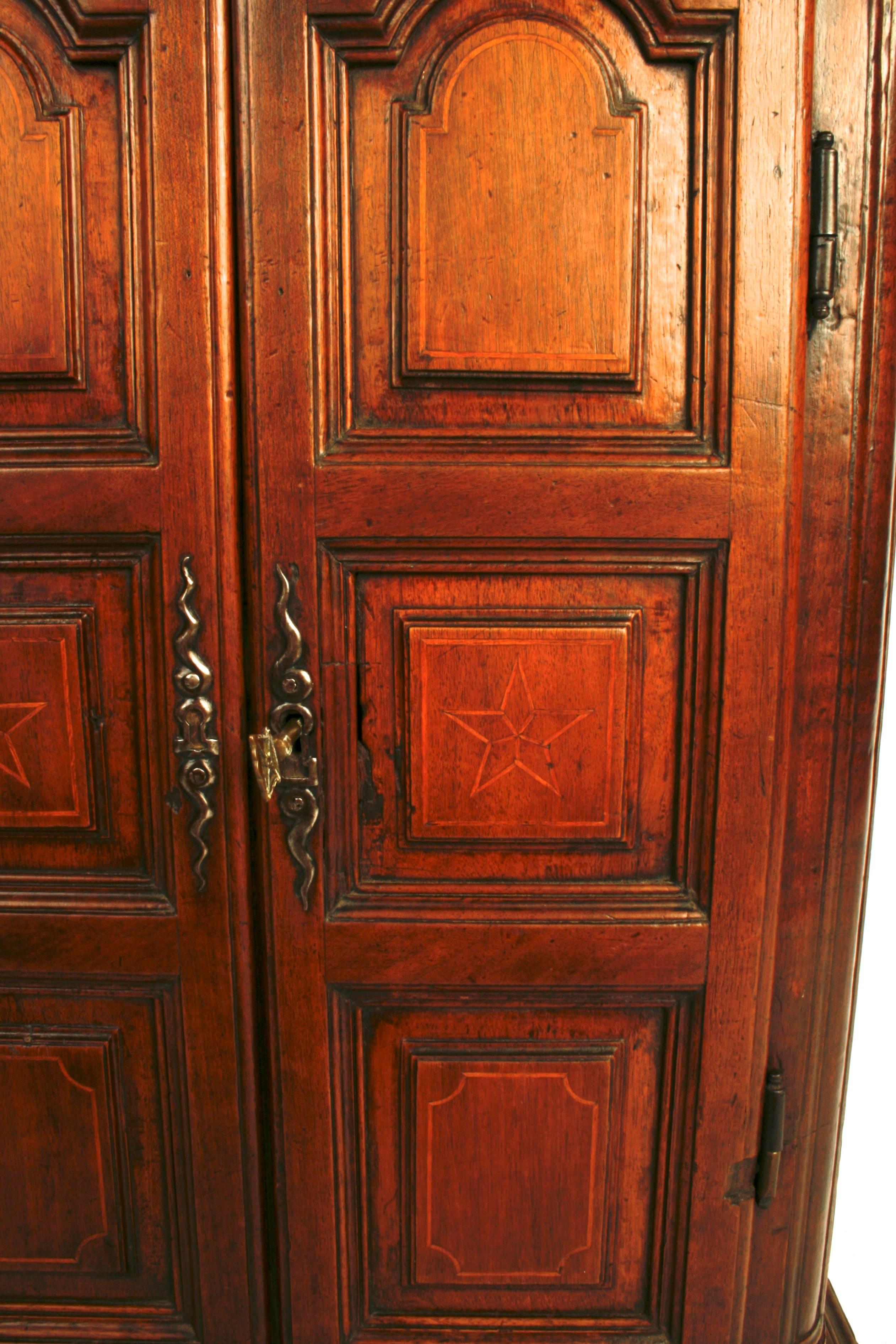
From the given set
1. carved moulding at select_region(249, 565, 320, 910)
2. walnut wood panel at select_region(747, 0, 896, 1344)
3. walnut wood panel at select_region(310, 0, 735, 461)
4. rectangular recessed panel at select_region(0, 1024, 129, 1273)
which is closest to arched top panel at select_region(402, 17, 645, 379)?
walnut wood panel at select_region(310, 0, 735, 461)

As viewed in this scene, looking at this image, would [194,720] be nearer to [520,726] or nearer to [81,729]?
[81,729]

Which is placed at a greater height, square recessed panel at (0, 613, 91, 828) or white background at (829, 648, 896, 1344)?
square recessed panel at (0, 613, 91, 828)

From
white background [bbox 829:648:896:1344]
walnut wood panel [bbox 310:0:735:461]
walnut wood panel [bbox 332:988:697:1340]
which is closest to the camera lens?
walnut wood panel [bbox 310:0:735:461]

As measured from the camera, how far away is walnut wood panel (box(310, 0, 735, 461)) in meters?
0.92

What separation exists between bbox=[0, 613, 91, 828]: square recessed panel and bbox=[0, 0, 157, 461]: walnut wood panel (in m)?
0.21

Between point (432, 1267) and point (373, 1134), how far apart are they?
19cm

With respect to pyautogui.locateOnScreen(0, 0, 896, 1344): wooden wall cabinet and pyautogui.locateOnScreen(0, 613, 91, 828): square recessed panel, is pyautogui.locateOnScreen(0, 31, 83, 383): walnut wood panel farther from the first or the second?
pyautogui.locateOnScreen(0, 613, 91, 828): square recessed panel

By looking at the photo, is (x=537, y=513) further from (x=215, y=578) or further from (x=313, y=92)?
(x=313, y=92)

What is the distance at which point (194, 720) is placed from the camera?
3.25 feet

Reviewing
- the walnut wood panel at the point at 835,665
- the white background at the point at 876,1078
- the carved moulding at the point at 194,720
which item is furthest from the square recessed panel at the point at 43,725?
the white background at the point at 876,1078

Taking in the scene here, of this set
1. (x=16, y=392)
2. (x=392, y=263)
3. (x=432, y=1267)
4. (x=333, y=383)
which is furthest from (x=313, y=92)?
(x=432, y=1267)

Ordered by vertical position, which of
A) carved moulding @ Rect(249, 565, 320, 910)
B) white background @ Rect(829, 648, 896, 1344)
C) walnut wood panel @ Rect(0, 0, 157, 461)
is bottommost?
white background @ Rect(829, 648, 896, 1344)

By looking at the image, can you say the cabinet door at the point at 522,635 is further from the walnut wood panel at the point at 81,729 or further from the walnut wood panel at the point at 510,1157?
the walnut wood panel at the point at 81,729

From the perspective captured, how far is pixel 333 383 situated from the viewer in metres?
0.96
